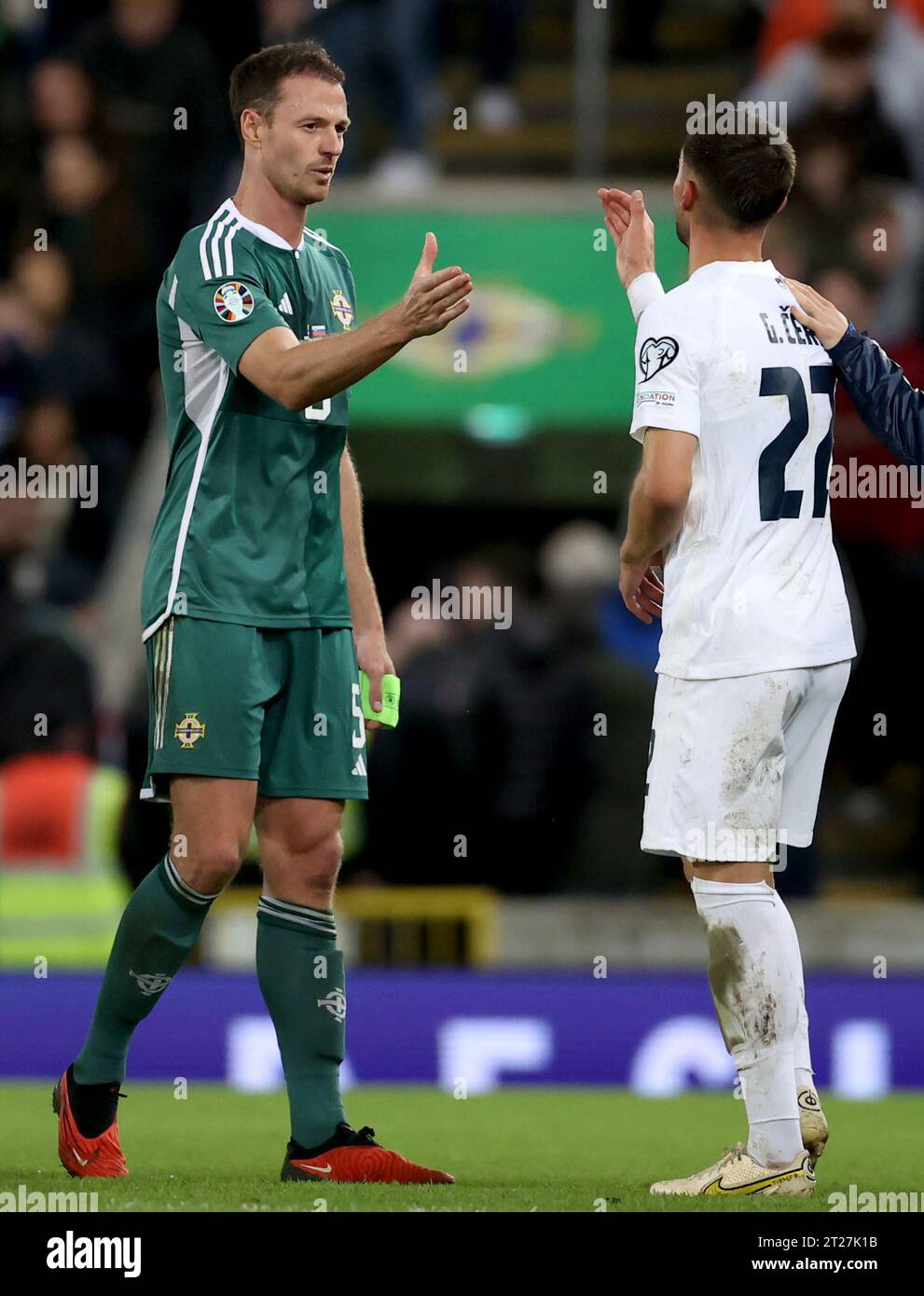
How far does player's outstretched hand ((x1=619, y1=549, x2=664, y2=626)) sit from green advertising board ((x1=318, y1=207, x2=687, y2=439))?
4.92 meters

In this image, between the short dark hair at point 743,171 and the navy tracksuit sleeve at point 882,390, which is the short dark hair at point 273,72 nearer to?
the short dark hair at point 743,171

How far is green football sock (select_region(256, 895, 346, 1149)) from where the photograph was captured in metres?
5.22

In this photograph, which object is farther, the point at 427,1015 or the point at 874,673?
the point at 874,673

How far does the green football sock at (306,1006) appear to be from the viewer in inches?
205

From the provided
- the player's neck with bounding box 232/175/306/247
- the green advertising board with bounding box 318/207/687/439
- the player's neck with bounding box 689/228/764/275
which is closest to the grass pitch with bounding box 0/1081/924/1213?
the player's neck with bounding box 689/228/764/275

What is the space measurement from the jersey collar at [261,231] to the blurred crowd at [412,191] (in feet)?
12.5

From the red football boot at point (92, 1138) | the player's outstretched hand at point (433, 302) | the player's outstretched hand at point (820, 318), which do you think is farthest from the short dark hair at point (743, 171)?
the red football boot at point (92, 1138)

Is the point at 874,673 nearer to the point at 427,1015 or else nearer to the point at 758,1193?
the point at 427,1015

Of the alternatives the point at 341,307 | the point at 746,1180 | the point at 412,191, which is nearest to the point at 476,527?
the point at 412,191

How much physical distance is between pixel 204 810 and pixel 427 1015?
320cm

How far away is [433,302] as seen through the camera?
473cm

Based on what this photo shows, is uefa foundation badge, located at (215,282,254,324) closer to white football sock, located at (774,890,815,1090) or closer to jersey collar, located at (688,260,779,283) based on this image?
jersey collar, located at (688,260,779,283)

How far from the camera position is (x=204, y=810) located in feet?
16.9
